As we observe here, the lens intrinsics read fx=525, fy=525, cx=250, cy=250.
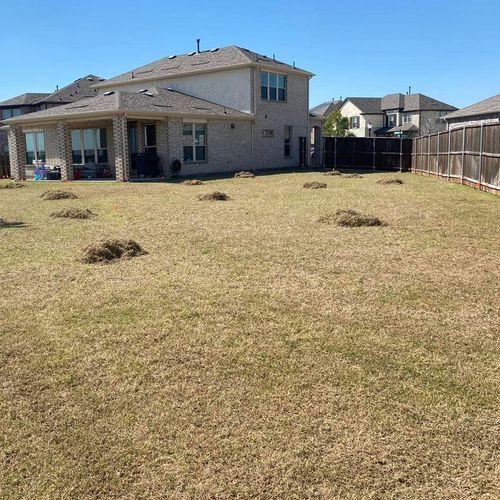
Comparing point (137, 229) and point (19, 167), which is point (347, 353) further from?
point (19, 167)

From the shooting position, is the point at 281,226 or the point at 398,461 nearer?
the point at 398,461

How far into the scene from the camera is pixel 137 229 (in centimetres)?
1027

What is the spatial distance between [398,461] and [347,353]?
1376 mm

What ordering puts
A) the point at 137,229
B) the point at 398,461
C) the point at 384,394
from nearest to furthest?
1. the point at 398,461
2. the point at 384,394
3. the point at 137,229

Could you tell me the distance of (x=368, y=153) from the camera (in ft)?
107

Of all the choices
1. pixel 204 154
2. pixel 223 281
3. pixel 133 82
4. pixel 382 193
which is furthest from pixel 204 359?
pixel 133 82

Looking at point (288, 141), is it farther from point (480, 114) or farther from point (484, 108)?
point (484, 108)

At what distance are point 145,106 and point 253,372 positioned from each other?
22664 millimetres

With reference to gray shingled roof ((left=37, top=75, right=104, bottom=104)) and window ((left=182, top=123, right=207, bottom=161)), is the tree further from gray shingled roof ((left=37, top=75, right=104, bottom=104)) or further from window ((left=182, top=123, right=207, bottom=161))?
window ((left=182, top=123, right=207, bottom=161))

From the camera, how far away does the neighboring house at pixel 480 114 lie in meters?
33.3

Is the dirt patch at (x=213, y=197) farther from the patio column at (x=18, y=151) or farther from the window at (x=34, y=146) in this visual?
the patio column at (x=18, y=151)

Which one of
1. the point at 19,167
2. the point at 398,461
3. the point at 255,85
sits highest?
the point at 255,85

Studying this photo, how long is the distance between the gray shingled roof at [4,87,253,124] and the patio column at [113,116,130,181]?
2.03ft

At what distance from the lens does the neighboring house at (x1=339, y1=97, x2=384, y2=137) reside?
78938mm
